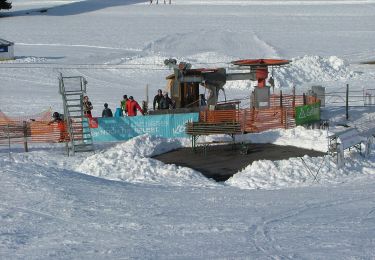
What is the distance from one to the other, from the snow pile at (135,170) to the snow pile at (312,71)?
18.2 m

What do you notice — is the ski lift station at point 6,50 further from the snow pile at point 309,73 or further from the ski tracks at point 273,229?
the ski tracks at point 273,229

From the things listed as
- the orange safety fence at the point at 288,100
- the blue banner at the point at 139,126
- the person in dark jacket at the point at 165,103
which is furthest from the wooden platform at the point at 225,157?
the orange safety fence at the point at 288,100

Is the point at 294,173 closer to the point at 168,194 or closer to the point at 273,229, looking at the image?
the point at 168,194

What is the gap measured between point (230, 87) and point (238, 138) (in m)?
13.5

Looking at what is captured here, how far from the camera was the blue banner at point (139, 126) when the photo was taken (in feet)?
76.5

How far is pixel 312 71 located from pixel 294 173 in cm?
2153

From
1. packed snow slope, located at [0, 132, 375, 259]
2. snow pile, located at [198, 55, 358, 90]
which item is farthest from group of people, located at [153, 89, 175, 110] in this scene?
snow pile, located at [198, 55, 358, 90]

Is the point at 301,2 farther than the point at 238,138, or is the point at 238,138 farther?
the point at 301,2

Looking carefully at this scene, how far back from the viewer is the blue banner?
23312mm

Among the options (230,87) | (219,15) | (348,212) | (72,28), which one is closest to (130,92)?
(230,87)

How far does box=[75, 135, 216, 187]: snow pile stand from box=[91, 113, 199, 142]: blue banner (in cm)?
239

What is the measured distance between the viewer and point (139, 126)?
23.5m

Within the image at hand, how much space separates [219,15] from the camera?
7969cm

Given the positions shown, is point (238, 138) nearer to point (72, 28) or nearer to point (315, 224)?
point (315, 224)
